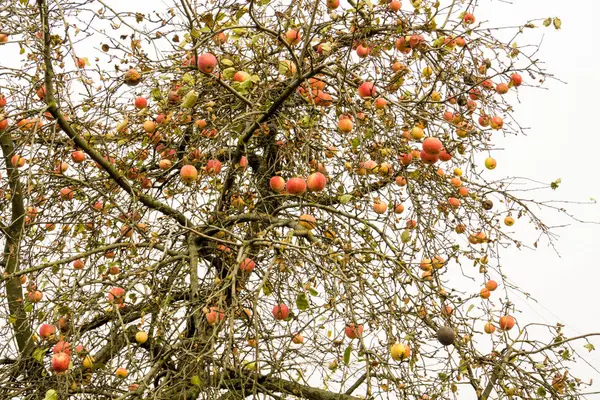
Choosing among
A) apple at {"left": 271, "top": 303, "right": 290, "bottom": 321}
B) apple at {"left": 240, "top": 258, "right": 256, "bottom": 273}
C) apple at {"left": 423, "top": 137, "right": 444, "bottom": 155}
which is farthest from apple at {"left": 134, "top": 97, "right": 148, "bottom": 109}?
apple at {"left": 423, "top": 137, "right": 444, "bottom": 155}

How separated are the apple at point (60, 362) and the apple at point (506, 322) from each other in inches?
91.7

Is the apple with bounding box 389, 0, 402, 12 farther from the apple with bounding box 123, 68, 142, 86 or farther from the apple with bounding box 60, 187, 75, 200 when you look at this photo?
the apple with bounding box 60, 187, 75, 200

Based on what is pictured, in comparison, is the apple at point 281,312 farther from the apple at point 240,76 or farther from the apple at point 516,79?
the apple at point 516,79

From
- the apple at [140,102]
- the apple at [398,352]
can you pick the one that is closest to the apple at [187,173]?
the apple at [140,102]

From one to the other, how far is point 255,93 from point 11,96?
5.37 feet

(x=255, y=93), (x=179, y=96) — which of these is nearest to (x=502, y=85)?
(x=255, y=93)

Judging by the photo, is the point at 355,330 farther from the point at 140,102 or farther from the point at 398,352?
the point at 140,102

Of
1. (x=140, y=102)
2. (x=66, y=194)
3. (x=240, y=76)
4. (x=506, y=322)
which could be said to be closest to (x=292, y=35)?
(x=240, y=76)

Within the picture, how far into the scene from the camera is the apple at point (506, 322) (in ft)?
11.1

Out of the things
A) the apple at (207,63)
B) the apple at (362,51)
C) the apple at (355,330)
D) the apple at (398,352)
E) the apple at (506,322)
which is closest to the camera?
the apple at (355,330)

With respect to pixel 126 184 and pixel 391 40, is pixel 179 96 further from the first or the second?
pixel 391 40

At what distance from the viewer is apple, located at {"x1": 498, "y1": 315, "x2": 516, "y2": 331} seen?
133 inches

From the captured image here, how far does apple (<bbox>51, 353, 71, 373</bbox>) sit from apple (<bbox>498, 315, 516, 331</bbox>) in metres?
2.33

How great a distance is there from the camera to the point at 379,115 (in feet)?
11.1
